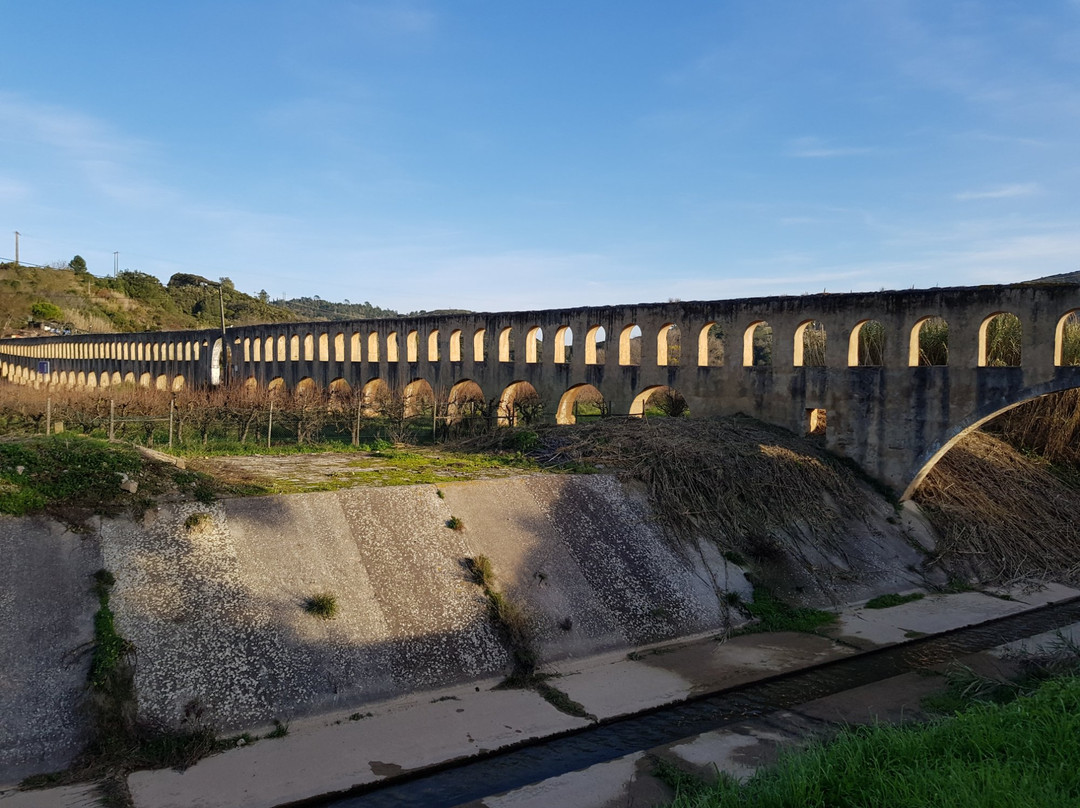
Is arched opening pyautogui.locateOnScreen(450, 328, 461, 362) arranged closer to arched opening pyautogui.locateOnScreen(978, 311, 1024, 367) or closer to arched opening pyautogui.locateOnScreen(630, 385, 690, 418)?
arched opening pyautogui.locateOnScreen(630, 385, 690, 418)

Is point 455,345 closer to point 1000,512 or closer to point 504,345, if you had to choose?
point 504,345

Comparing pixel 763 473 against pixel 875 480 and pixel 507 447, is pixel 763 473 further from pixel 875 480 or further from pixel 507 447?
pixel 507 447

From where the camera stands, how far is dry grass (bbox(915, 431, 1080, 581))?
667 inches

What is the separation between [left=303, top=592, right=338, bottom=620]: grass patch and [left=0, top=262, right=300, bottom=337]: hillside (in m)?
63.8

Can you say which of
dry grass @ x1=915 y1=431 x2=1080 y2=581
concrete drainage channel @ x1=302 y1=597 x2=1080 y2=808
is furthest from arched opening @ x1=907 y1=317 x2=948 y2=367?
concrete drainage channel @ x1=302 y1=597 x2=1080 y2=808

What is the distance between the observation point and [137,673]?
9.03 m

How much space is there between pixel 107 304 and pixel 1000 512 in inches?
3172

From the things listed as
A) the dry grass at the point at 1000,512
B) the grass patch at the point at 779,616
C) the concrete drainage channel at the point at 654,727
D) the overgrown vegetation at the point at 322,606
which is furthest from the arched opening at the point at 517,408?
the concrete drainage channel at the point at 654,727

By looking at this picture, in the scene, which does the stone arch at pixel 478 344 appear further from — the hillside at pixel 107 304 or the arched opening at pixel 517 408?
Result: the hillside at pixel 107 304

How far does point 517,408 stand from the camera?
922 inches

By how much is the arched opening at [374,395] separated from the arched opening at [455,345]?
298 cm

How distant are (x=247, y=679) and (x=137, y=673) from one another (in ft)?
3.95

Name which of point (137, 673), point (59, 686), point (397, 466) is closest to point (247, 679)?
point (137, 673)

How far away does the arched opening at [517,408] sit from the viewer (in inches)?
905
